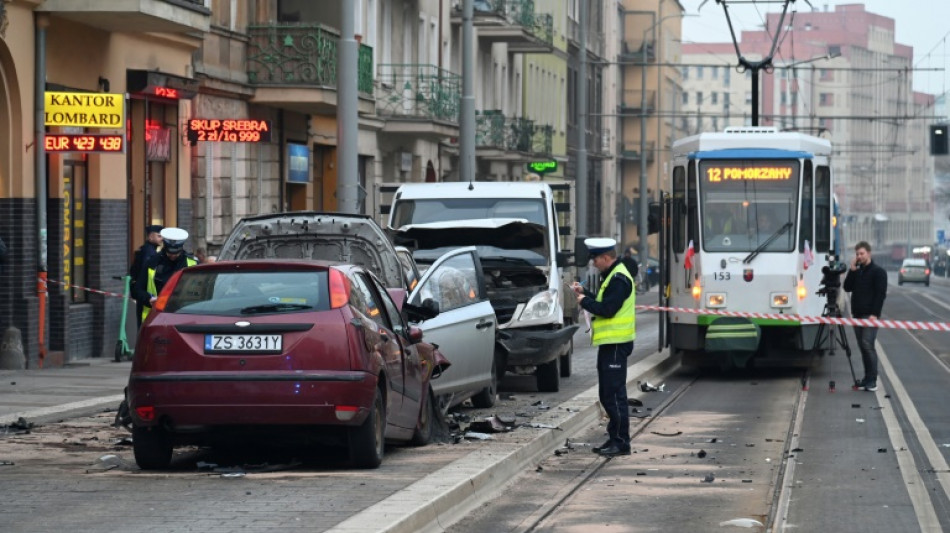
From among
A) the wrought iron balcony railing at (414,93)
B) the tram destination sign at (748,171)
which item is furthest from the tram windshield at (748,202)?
the wrought iron balcony railing at (414,93)

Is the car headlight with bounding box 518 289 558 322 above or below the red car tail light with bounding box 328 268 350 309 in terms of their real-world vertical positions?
below

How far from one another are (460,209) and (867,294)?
4.75 m

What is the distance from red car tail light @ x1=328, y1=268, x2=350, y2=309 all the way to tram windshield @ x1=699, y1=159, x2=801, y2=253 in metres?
12.7

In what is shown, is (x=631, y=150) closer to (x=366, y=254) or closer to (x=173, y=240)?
(x=173, y=240)

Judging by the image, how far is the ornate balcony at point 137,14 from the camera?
74.3ft

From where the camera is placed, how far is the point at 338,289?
12.1 metres

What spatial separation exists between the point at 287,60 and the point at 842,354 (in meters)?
10.2

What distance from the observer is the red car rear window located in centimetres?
1198

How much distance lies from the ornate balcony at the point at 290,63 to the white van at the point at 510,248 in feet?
29.1

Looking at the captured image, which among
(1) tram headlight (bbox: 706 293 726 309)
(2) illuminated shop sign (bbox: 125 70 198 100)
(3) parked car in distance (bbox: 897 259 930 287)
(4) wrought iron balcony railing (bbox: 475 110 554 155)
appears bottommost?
(3) parked car in distance (bbox: 897 259 930 287)

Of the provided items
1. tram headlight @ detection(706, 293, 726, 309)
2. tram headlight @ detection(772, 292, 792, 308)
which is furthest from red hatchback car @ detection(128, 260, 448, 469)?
A: tram headlight @ detection(772, 292, 792, 308)

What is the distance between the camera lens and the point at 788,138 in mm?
24672

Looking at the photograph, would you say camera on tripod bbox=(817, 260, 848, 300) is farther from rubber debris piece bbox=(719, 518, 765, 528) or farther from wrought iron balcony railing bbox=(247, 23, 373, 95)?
rubber debris piece bbox=(719, 518, 765, 528)

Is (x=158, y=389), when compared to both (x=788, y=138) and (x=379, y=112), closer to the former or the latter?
(x=788, y=138)
